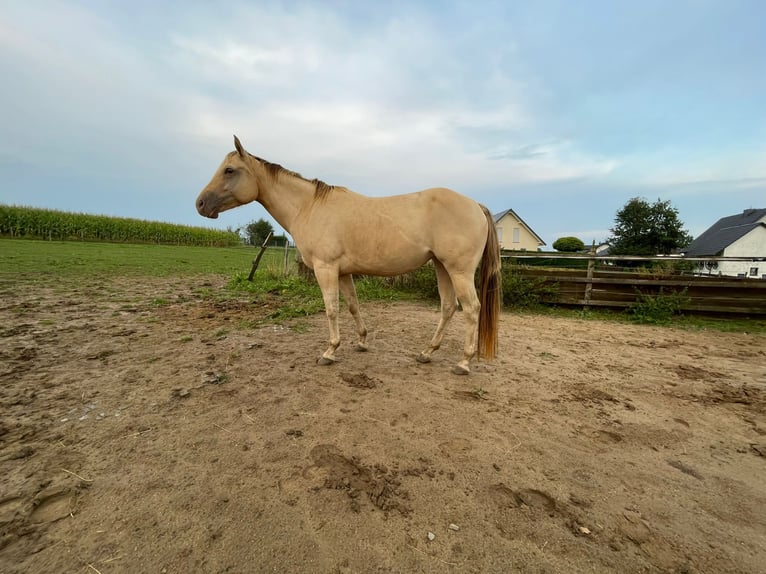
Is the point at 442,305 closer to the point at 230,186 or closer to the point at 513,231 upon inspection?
the point at 230,186

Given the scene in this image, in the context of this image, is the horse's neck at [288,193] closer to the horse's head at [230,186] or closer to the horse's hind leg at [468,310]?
the horse's head at [230,186]

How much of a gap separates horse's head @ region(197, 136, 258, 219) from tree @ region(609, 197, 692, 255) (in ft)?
120

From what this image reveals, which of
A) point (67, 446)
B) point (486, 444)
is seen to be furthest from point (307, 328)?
point (486, 444)

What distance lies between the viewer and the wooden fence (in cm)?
634

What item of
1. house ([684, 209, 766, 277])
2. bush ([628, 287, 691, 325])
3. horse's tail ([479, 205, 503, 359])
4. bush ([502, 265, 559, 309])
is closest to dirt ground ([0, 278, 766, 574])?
horse's tail ([479, 205, 503, 359])

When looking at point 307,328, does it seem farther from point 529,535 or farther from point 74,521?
point 529,535

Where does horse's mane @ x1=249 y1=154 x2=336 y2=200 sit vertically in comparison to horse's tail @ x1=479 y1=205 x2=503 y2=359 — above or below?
above

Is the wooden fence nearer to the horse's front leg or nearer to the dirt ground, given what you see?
the dirt ground

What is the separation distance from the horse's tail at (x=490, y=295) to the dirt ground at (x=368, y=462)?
1.03ft

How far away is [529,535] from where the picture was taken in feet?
4.79

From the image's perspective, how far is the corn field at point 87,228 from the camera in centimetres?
2242

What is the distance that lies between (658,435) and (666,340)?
149 inches

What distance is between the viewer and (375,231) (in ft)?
11.3

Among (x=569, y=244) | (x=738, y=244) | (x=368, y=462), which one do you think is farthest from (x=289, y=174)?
(x=569, y=244)
